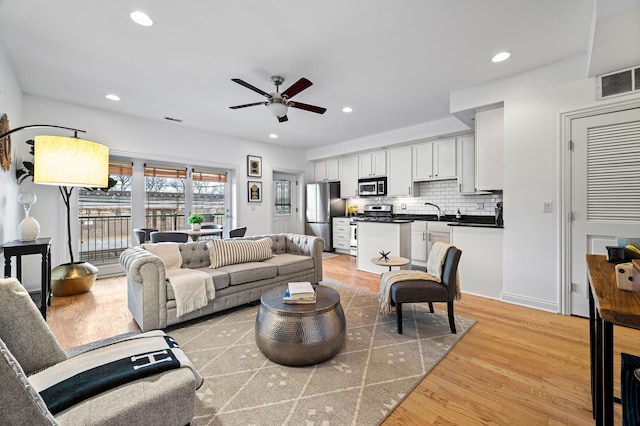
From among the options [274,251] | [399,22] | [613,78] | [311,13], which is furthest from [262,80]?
[613,78]

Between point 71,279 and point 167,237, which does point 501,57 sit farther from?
point 71,279

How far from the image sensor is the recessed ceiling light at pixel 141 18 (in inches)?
86.5

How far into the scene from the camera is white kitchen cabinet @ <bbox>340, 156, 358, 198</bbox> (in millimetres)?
6570

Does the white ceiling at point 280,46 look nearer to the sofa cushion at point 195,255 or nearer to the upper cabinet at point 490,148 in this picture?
the upper cabinet at point 490,148

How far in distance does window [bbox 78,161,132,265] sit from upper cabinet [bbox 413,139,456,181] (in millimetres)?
5265

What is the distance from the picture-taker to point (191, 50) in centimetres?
270

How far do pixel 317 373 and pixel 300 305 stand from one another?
0.46 meters

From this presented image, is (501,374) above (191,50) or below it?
below

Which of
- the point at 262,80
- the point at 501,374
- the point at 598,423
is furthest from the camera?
the point at 262,80

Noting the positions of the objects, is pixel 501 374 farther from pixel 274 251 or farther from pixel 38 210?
pixel 38 210

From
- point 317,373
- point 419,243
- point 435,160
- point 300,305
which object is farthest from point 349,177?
point 317,373

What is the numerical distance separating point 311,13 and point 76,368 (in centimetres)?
266

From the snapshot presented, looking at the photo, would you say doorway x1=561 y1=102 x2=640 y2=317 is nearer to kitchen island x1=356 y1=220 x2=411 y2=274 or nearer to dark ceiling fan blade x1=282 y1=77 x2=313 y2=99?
kitchen island x1=356 y1=220 x2=411 y2=274

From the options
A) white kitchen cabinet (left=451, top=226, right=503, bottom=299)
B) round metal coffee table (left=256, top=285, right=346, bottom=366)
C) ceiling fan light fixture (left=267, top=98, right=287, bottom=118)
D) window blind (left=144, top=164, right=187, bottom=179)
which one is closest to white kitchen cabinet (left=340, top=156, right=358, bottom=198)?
white kitchen cabinet (left=451, top=226, right=503, bottom=299)
